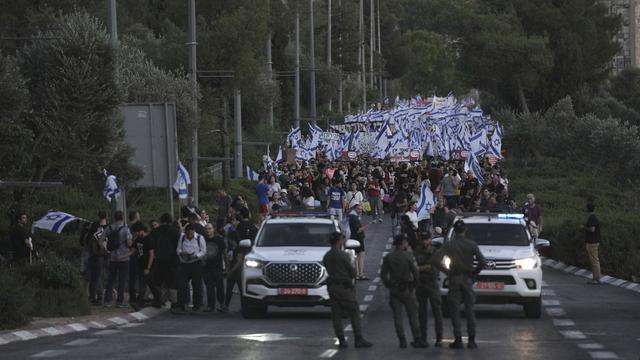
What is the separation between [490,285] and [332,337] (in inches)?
173

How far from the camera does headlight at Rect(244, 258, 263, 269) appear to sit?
26.1 meters

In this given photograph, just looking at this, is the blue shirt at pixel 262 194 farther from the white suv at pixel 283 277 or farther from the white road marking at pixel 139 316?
the white suv at pixel 283 277

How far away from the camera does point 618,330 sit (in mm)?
23297

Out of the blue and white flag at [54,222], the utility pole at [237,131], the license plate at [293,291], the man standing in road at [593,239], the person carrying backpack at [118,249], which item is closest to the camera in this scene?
the license plate at [293,291]

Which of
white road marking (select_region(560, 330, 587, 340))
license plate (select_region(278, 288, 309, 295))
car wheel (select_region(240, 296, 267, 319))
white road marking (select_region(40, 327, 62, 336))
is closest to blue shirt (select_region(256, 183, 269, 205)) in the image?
car wheel (select_region(240, 296, 267, 319))

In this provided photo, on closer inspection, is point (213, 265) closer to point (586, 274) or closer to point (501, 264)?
point (501, 264)

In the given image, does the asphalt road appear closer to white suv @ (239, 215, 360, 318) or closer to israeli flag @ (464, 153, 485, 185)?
white suv @ (239, 215, 360, 318)

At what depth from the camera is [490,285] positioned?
85.5 feet

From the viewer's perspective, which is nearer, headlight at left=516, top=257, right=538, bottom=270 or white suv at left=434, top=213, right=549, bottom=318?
white suv at left=434, top=213, right=549, bottom=318

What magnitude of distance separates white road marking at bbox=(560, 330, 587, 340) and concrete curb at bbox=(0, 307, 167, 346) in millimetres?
7049

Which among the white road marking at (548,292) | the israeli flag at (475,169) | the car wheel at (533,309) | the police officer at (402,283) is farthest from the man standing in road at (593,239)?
the police officer at (402,283)

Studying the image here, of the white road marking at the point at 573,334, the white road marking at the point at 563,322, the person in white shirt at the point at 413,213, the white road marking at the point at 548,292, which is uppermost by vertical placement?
the person in white shirt at the point at 413,213

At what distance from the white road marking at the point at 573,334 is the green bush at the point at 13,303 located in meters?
7.85

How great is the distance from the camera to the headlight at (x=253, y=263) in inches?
1026
